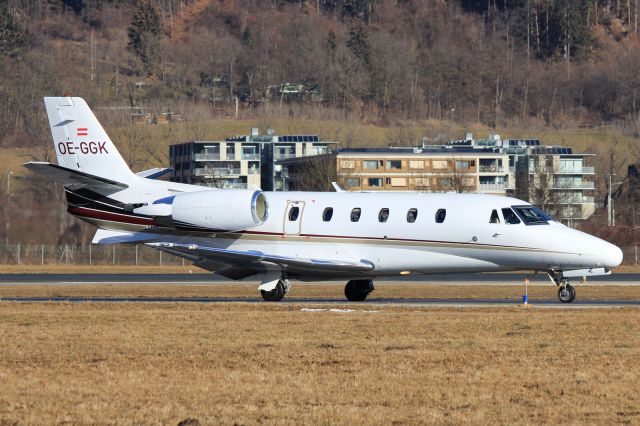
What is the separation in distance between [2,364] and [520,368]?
8632 millimetres

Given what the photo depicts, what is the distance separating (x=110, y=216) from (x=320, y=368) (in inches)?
782

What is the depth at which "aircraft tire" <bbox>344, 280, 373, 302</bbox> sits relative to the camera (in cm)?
4103

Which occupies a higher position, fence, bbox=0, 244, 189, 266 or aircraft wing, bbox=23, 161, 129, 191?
aircraft wing, bbox=23, 161, 129, 191

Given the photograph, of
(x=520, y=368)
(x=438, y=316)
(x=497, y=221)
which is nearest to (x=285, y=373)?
(x=520, y=368)

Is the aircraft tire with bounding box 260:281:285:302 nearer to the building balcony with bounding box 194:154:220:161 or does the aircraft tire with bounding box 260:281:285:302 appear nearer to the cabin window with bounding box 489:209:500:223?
the cabin window with bounding box 489:209:500:223

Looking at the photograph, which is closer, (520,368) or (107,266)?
(520,368)

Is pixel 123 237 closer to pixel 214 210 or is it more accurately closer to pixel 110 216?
pixel 110 216

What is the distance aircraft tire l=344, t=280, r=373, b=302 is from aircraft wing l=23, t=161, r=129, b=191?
741 cm

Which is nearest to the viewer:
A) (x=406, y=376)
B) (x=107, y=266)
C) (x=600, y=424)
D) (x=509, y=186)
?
(x=600, y=424)

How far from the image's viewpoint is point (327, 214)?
40125 mm

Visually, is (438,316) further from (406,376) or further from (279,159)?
(279,159)

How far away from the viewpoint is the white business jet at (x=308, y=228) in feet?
125

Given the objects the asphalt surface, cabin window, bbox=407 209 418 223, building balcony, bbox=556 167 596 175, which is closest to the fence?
the asphalt surface

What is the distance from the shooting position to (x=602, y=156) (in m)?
191
